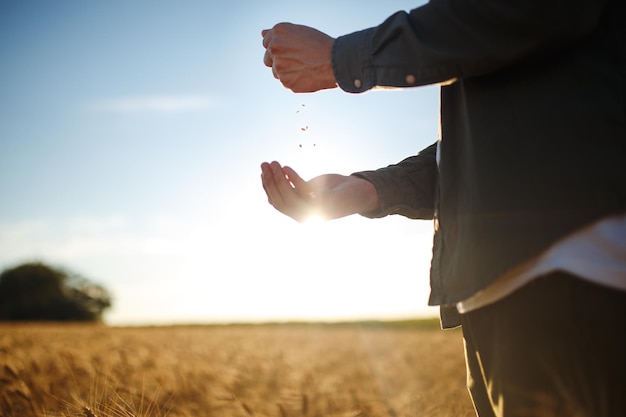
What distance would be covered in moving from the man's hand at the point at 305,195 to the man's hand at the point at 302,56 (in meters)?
0.23

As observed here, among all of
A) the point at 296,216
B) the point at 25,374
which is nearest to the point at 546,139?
the point at 296,216

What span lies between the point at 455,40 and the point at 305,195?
0.53 meters

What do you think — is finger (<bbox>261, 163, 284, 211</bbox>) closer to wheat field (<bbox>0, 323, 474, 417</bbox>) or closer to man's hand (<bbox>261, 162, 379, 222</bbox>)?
man's hand (<bbox>261, 162, 379, 222</bbox>)

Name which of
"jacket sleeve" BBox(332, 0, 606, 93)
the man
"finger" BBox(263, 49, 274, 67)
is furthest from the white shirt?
"finger" BBox(263, 49, 274, 67)

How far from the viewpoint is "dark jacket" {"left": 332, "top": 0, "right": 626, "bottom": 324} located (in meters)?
1.05

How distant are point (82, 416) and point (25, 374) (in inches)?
70.9

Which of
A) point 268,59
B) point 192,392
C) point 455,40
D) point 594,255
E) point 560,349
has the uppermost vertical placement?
point 268,59

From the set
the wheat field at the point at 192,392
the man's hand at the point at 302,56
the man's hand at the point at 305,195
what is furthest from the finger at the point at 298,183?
the wheat field at the point at 192,392

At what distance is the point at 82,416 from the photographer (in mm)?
1842

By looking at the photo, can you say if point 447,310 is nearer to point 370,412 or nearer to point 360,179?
point 360,179

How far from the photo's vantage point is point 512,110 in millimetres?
1148

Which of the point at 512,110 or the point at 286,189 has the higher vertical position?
the point at 512,110

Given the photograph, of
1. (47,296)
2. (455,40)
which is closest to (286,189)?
(455,40)

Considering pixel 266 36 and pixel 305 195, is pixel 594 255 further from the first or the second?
pixel 266 36
